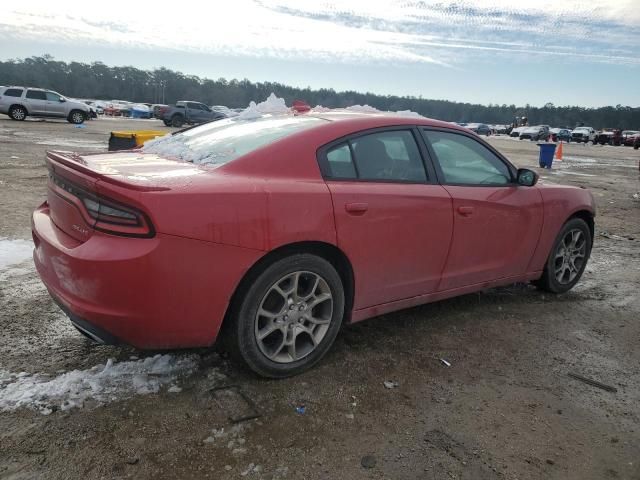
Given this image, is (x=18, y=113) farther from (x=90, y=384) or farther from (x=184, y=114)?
(x=90, y=384)

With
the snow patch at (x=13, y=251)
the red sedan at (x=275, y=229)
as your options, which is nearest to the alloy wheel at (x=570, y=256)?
the red sedan at (x=275, y=229)

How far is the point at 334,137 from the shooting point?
10.4 feet

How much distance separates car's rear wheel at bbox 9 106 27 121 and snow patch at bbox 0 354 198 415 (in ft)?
93.0

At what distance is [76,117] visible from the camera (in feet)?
92.7

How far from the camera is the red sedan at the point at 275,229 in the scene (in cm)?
250

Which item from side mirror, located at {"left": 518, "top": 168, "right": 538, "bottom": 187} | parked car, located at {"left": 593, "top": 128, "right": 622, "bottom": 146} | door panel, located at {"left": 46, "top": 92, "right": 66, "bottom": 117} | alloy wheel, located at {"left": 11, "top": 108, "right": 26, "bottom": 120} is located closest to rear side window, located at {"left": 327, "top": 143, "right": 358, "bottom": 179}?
side mirror, located at {"left": 518, "top": 168, "right": 538, "bottom": 187}

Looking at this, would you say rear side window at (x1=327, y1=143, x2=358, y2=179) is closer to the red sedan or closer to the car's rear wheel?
the red sedan

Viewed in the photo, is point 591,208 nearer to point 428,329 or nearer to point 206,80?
point 428,329

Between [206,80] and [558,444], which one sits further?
[206,80]

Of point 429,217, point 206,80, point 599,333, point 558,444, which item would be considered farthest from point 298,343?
point 206,80

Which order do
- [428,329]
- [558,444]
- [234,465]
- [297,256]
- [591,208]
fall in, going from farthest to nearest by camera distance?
1. [591,208]
2. [428,329]
3. [297,256]
4. [558,444]
5. [234,465]

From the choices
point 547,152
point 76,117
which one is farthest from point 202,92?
point 547,152

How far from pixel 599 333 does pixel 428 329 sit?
1337 mm

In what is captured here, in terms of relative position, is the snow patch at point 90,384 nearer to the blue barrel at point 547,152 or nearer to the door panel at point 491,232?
the door panel at point 491,232
